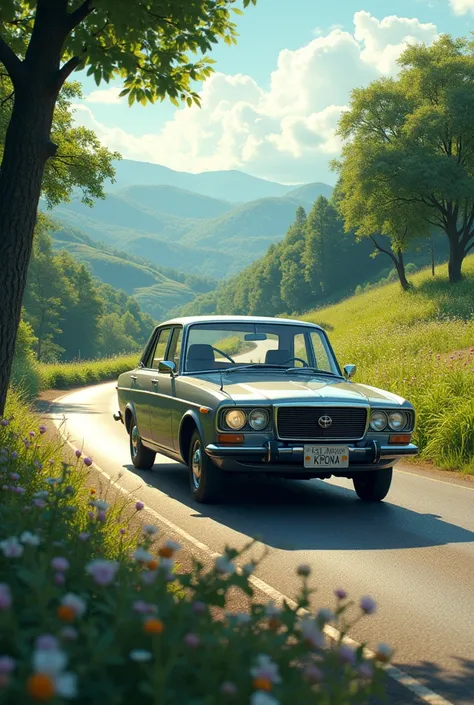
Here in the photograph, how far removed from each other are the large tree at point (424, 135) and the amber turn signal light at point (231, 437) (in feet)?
132

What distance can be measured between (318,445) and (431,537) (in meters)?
1.43

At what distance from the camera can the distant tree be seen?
4596 inches

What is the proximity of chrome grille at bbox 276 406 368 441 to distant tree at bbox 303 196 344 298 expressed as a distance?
10904cm

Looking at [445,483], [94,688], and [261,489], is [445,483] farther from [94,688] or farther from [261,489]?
[94,688]

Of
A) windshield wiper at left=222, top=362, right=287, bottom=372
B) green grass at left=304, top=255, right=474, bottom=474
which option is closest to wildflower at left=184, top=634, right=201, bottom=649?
windshield wiper at left=222, top=362, right=287, bottom=372

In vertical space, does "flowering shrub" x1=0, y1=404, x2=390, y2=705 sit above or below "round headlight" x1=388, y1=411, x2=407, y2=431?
above

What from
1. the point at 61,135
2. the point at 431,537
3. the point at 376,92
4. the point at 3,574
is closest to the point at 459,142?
the point at 376,92

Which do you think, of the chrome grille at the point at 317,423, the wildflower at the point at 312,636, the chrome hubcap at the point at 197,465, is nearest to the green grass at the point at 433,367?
the chrome grille at the point at 317,423

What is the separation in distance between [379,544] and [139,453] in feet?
16.7

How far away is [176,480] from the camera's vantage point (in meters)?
11.2

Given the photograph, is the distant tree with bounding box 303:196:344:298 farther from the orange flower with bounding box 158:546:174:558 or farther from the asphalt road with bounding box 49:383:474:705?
the orange flower with bounding box 158:546:174:558

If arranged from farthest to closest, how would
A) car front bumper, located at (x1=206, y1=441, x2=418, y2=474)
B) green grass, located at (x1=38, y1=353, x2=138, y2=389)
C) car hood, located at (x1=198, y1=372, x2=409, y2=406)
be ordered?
green grass, located at (x1=38, y1=353, x2=138, y2=389) < car hood, located at (x1=198, y1=372, x2=409, y2=406) < car front bumper, located at (x1=206, y1=441, x2=418, y2=474)

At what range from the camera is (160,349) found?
38.5 ft

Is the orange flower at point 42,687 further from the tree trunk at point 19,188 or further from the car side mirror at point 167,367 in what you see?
the car side mirror at point 167,367
